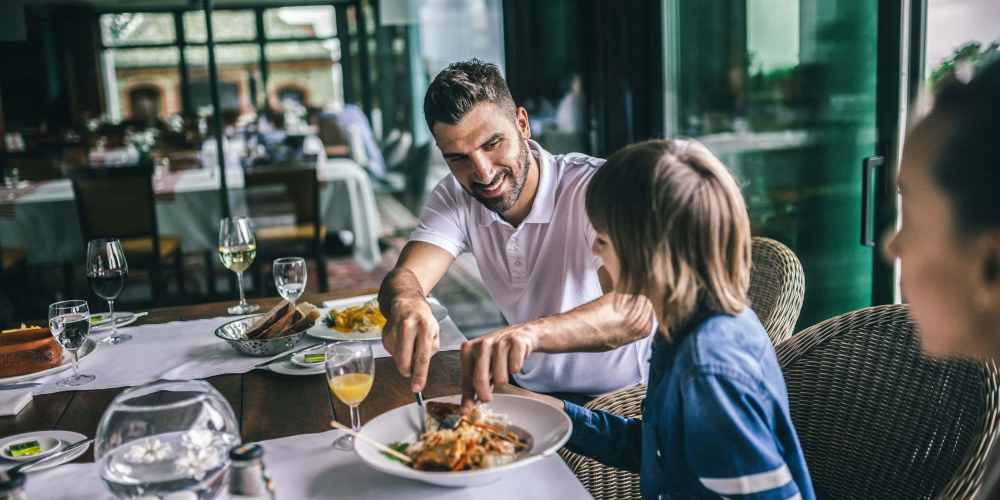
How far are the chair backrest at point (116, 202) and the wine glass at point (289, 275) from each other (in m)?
2.60

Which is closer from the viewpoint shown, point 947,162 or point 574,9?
point 947,162

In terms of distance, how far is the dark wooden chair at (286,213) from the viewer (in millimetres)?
4250

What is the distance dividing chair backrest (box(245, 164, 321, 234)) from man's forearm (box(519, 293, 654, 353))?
2.98m

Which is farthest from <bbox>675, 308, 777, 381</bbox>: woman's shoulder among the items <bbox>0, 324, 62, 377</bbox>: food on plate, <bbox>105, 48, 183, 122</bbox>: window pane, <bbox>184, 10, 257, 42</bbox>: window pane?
<bbox>105, 48, 183, 122</bbox>: window pane

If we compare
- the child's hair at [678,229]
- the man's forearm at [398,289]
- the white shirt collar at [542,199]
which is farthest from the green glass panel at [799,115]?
the child's hair at [678,229]

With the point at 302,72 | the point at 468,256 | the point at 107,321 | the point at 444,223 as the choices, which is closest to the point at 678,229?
the point at 444,223

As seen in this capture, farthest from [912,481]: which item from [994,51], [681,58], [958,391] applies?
[681,58]

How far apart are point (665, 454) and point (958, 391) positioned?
0.44 metres

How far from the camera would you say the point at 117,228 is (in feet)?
13.3

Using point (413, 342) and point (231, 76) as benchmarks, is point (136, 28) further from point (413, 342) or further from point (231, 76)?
point (413, 342)

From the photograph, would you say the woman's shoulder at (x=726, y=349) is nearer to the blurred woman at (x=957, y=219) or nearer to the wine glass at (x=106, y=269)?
the blurred woman at (x=957, y=219)

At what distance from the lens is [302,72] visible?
547 inches

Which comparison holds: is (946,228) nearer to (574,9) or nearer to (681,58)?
(681,58)

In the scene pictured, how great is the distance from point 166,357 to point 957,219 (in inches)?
57.0
